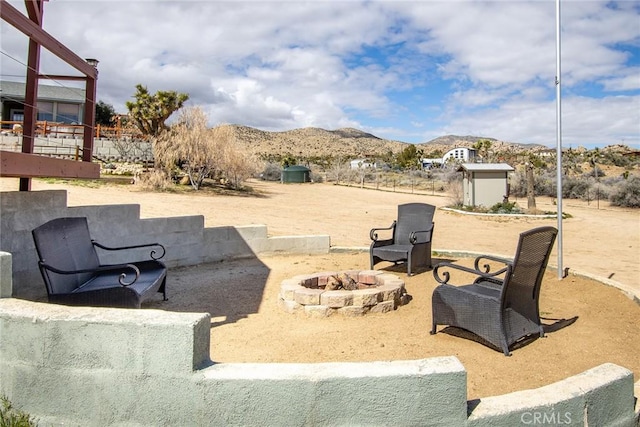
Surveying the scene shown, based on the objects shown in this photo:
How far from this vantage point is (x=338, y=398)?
6.69ft

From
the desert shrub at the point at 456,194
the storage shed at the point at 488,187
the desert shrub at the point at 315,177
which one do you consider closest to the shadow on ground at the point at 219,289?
the storage shed at the point at 488,187

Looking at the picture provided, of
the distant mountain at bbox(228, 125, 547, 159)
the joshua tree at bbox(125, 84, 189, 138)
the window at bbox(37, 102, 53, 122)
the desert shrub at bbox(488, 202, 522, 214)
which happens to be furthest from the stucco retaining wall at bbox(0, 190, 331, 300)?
the distant mountain at bbox(228, 125, 547, 159)

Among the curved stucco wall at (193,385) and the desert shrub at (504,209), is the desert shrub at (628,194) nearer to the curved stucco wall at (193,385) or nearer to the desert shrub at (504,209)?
the desert shrub at (504,209)

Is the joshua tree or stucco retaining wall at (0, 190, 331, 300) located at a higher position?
the joshua tree

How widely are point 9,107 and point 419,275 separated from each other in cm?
3206

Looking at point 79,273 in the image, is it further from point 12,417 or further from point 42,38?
point 42,38

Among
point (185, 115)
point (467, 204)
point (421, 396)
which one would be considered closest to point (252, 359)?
point (421, 396)

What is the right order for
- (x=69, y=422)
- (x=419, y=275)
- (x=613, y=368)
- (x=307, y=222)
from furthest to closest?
1. (x=307, y=222)
2. (x=419, y=275)
3. (x=613, y=368)
4. (x=69, y=422)

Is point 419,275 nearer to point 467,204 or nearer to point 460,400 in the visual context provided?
point 460,400

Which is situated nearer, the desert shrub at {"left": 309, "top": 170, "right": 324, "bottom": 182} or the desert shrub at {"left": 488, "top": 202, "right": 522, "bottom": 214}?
the desert shrub at {"left": 488, "top": 202, "right": 522, "bottom": 214}

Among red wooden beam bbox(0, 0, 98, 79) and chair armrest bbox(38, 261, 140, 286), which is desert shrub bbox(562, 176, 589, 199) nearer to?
red wooden beam bbox(0, 0, 98, 79)

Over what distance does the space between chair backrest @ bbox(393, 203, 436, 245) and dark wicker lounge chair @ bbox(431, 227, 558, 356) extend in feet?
9.31

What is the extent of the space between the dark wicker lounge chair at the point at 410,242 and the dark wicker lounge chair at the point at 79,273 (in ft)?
10.1

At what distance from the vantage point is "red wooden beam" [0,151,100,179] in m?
3.71
